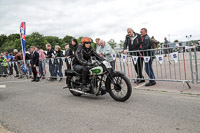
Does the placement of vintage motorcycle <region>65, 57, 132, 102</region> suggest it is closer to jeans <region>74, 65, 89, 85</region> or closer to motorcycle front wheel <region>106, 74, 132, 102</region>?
motorcycle front wheel <region>106, 74, 132, 102</region>

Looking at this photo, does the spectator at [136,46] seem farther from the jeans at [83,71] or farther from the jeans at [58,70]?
the jeans at [58,70]

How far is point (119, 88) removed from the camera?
5.07 m

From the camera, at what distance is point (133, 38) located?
7441mm

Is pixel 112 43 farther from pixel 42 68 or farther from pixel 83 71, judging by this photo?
pixel 83 71

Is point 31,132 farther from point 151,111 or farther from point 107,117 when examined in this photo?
point 151,111

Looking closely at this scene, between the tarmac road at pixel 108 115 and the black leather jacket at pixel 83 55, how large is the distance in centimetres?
115

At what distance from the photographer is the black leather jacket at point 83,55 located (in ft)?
17.7

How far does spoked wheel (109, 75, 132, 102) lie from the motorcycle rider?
797 mm

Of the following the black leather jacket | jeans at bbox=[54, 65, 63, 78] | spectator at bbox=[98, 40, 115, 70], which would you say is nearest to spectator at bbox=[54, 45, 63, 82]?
jeans at bbox=[54, 65, 63, 78]

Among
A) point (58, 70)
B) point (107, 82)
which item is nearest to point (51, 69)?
point (58, 70)

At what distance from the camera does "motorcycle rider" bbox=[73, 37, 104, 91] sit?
5414 mm

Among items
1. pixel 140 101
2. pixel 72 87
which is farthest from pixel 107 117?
pixel 72 87

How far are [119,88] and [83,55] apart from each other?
4.97 feet

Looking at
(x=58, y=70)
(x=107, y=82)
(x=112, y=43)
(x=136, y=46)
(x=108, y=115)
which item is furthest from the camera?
(x=112, y=43)
